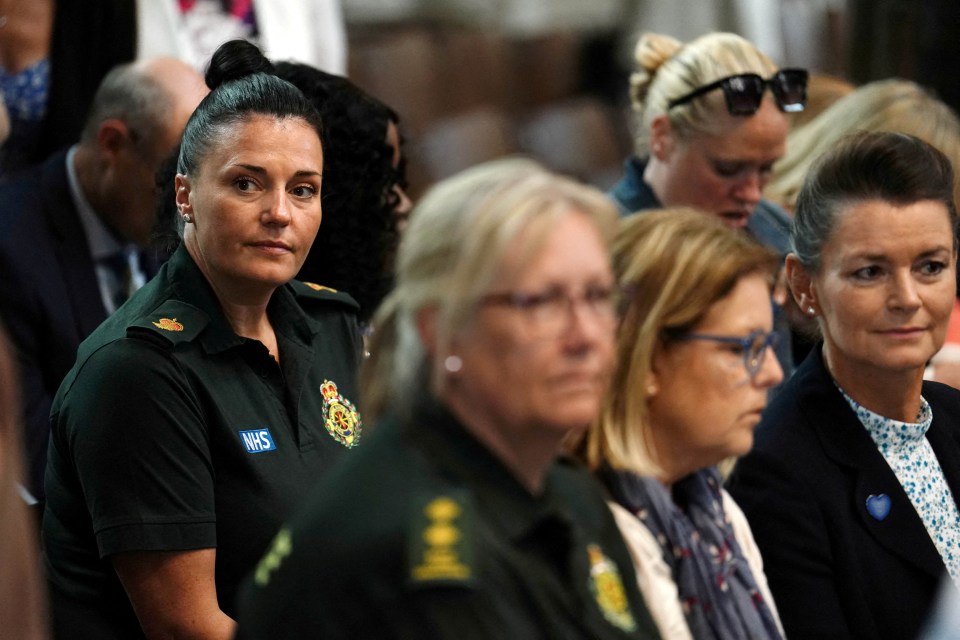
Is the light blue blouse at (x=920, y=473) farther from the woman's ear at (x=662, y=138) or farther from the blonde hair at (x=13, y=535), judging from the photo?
the blonde hair at (x=13, y=535)

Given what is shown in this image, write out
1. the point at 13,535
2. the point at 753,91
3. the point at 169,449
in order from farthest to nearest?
the point at 753,91, the point at 169,449, the point at 13,535

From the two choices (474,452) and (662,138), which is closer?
(474,452)

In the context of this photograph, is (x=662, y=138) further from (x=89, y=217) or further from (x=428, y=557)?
(x=428, y=557)

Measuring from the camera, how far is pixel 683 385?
2008 millimetres

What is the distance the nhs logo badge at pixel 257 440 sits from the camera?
2217mm

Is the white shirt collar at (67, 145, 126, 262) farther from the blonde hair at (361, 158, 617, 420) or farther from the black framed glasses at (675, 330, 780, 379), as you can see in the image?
the blonde hair at (361, 158, 617, 420)

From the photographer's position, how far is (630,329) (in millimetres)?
1992

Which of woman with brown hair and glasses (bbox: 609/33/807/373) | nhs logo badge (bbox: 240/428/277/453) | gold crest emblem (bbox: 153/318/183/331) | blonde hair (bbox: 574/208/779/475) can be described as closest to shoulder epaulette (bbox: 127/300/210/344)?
gold crest emblem (bbox: 153/318/183/331)

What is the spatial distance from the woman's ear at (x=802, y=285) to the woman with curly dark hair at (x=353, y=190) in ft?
2.75

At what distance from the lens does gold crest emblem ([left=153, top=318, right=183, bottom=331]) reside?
221 cm

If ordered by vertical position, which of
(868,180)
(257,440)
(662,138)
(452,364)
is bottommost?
(662,138)

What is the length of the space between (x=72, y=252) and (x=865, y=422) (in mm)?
1817

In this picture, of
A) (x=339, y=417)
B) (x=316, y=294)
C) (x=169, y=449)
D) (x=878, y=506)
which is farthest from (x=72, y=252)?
(x=878, y=506)

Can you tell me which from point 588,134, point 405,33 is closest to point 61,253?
point 405,33
